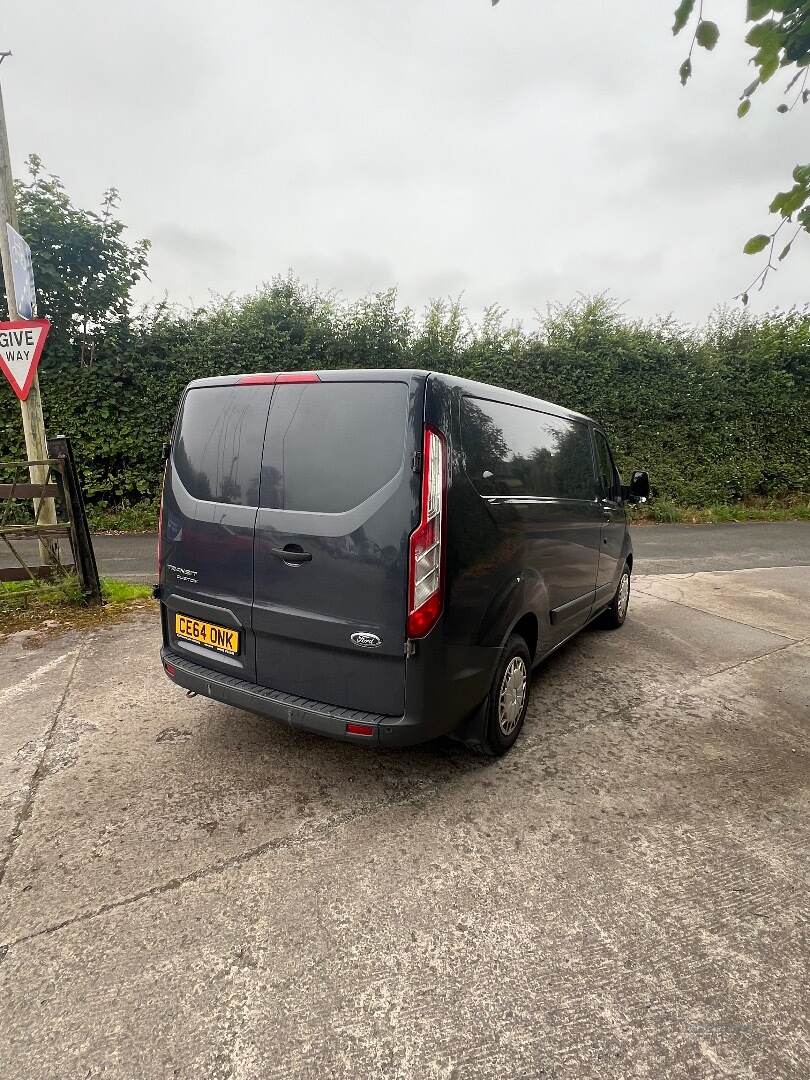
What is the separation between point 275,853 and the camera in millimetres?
2238

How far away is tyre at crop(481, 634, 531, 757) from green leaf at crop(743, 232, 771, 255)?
2021 mm

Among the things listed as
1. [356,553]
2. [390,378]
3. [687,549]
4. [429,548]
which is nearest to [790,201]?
[390,378]

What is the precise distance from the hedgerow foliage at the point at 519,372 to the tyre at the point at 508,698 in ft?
27.1

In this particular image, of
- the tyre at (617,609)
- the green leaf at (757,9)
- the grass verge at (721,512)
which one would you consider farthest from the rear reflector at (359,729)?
the grass verge at (721,512)

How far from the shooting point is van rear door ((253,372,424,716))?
7.47ft

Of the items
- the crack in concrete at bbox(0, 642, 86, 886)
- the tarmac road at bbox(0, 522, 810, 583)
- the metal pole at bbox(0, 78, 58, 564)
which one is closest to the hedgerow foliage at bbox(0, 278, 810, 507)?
the tarmac road at bbox(0, 522, 810, 583)

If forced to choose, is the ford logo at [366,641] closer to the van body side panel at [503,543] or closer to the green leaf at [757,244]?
the van body side panel at [503,543]

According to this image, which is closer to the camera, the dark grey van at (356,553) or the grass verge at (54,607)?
the dark grey van at (356,553)

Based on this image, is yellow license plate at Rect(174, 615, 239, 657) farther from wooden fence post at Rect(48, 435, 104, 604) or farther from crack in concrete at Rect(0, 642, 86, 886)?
wooden fence post at Rect(48, 435, 104, 604)

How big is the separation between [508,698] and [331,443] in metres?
1.62

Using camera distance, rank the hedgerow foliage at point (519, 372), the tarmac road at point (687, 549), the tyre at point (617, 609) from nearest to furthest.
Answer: the tyre at point (617, 609)
the tarmac road at point (687, 549)
the hedgerow foliage at point (519, 372)

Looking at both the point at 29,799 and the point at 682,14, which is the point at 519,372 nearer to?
the point at 682,14

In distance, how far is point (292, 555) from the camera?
2.45m

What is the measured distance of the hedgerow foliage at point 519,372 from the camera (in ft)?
30.5
